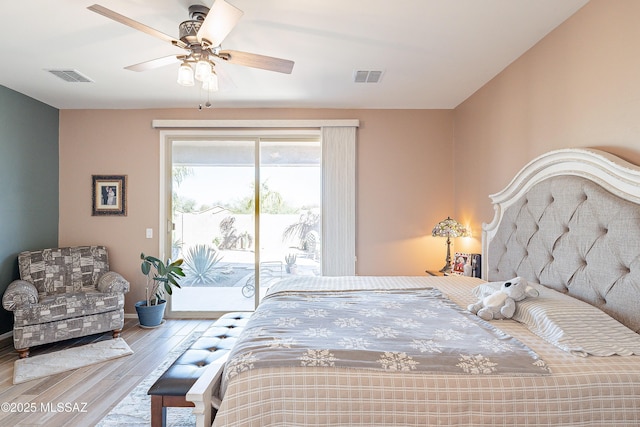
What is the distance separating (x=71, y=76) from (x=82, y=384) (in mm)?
2635

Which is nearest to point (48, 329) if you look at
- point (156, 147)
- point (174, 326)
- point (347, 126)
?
point (174, 326)

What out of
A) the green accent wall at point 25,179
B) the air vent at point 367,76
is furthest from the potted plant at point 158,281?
the air vent at point 367,76

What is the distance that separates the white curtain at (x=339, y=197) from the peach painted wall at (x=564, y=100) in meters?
1.29

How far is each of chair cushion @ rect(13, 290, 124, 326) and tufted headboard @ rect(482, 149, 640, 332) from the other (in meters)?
3.63

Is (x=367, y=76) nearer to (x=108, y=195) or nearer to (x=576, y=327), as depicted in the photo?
(x=576, y=327)

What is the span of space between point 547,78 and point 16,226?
4950mm

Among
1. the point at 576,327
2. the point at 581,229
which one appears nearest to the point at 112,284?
the point at 576,327

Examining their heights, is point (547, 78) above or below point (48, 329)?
above

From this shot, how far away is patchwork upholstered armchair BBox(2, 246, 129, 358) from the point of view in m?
2.92

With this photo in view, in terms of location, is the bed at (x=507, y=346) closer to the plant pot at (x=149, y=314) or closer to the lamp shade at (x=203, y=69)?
the lamp shade at (x=203, y=69)

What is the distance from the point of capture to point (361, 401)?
1.14 meters

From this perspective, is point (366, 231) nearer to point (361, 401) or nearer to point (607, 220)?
point (607, 220)

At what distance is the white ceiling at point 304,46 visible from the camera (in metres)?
2.03

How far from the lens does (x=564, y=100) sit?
2.11 m
